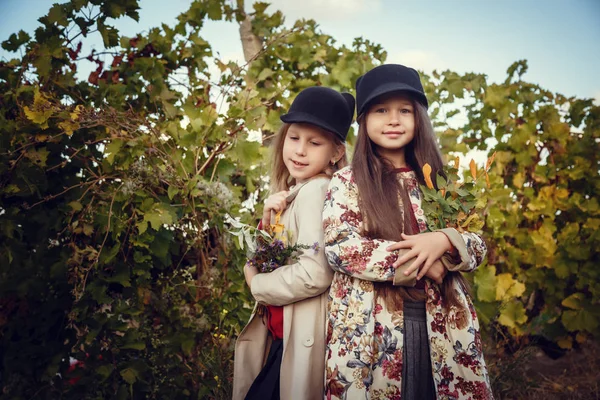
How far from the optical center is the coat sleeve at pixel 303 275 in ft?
5.83

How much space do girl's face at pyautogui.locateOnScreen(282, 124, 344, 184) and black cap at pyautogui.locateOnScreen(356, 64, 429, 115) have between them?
225 millimetres

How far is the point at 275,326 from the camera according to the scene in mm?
1945

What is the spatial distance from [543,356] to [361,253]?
327cm

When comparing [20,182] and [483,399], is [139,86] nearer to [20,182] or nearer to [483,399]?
[20,182]

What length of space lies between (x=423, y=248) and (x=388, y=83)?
674 millimetres

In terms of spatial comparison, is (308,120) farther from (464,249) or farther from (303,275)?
(464,249)

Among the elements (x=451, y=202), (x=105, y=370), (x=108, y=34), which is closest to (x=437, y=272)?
(x=451, y=202)

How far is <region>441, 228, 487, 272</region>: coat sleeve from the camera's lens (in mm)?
1681

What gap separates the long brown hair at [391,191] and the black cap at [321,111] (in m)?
0.10

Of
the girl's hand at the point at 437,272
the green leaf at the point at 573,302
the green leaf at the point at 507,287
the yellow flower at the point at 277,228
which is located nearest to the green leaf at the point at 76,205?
the yellow flower at the point at 277,228

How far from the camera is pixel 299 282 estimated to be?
177cm

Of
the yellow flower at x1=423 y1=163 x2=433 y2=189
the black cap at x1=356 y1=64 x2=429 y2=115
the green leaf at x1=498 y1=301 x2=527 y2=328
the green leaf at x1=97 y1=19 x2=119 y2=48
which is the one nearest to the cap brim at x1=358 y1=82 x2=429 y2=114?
the black cap at x1=356 y1=64 x2=429 y2=115

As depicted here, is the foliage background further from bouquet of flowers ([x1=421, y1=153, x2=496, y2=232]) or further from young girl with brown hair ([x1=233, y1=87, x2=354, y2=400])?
bouquet of flowers ([x1=421, y1=153, x2=496, y2=232])

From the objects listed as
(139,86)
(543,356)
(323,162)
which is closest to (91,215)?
(139,86)
